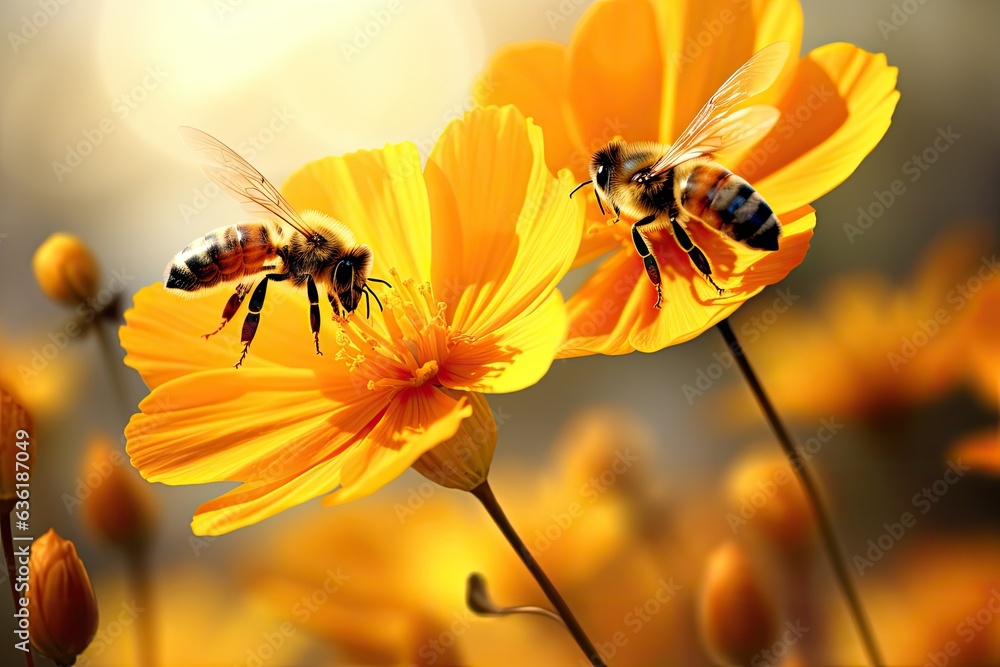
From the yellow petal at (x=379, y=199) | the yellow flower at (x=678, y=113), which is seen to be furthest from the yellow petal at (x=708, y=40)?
the yellow petal at (x=379, y=199)

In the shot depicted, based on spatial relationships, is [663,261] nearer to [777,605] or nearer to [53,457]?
[777,605]

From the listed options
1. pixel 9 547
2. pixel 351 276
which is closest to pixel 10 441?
pixel 9 547

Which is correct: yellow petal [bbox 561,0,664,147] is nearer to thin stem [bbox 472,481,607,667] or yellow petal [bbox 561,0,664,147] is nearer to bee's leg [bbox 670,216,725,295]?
bee's leg [bbox 670,216,725,295]

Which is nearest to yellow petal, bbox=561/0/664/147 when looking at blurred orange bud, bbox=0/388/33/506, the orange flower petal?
the orange flower petal

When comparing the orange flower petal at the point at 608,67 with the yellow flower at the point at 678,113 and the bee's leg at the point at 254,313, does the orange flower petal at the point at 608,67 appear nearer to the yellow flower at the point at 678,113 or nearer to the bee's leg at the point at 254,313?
the yellow flower at the point at 678,113

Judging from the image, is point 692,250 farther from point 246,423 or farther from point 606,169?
point 246,423

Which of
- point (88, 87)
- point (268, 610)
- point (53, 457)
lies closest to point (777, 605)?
point (268, 610)

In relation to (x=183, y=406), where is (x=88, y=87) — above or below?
above
